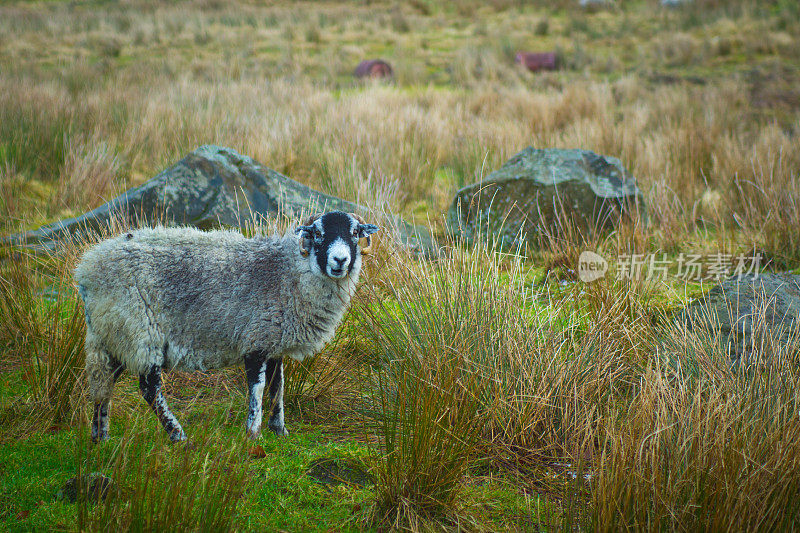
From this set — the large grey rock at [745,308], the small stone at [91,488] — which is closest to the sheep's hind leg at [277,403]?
the small stone at [91,488]

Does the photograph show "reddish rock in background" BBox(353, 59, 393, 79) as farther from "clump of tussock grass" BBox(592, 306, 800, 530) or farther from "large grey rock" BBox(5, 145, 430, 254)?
"clump of tussock grass" BBox(592, 306, 800, 530)

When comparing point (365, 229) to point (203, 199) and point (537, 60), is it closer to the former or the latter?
point (203, 199)

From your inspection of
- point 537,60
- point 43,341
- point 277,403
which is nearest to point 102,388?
point 277,403

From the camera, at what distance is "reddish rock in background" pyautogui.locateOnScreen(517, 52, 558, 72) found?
55.3 feet

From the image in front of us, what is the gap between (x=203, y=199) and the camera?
541cm

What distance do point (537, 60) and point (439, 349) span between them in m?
15.4

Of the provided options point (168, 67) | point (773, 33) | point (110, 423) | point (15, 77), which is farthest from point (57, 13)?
point (110, 423)

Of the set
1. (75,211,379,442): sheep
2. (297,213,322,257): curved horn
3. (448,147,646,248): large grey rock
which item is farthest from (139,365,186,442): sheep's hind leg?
(448,147,646,248): large grey rock

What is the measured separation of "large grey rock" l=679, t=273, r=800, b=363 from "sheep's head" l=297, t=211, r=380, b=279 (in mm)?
1867

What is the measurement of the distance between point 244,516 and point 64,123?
24.7 feet

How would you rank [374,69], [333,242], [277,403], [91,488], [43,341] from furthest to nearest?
1. [374,69]
2. [43,341]
3. [277,403]
4. [333,242]
5. [91,488]

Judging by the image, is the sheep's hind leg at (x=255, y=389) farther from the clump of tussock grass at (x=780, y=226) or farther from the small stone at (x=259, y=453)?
the clump of tussock grass at (x=780, y=226)

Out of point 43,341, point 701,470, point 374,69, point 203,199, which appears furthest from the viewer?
point 374,69

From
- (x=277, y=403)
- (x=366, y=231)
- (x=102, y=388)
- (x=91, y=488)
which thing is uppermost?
(x=366, y=231)
